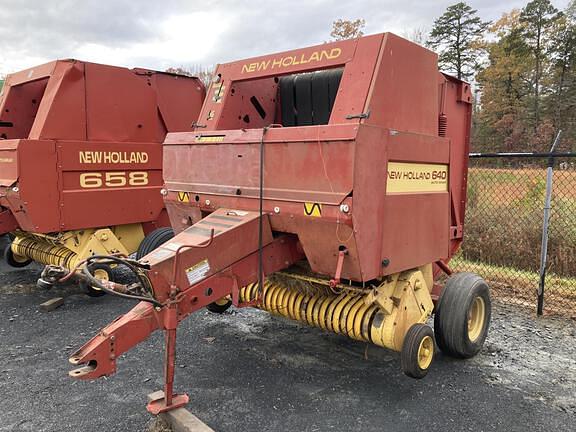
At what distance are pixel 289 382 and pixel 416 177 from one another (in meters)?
1.75

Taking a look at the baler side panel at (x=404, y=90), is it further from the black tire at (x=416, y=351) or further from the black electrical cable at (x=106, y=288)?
the black electrical cable at (x=106, y=288)

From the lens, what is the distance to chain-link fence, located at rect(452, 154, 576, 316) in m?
5.93

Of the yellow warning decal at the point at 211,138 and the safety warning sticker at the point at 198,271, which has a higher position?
the yellow warning decal at the point at 211,138

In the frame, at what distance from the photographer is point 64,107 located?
214 inches

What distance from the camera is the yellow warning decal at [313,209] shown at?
3033 millimetres

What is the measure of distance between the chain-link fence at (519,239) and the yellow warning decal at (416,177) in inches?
88.0

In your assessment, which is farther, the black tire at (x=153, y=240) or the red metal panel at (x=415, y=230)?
the black tire at (x=153, y=240)

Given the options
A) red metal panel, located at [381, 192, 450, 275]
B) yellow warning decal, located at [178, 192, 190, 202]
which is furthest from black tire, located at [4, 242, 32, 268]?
red metal panel, located at [381, 192, 450, 275]

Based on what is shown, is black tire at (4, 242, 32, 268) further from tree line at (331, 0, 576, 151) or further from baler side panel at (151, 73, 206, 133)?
tree line at (331, 0, 576, 151)

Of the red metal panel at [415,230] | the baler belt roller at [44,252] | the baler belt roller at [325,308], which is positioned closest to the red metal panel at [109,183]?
the baler belt roller at [44,252]

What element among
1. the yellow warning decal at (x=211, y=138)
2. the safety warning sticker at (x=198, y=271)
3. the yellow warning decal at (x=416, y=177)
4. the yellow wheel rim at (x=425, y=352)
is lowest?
the yellow wheel rim at (x=425, y=352)

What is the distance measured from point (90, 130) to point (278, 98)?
2.45 metres

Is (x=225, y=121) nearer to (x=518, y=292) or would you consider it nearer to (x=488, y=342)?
(x=488, y=342)

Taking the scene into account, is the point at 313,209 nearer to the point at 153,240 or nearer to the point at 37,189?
the point at 153,240
